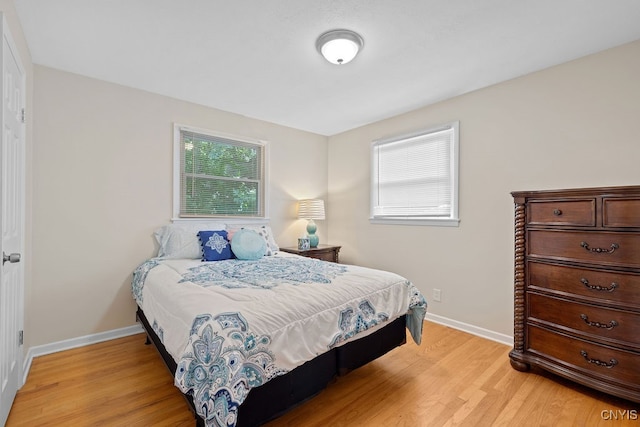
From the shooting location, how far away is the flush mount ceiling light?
6.50 ft

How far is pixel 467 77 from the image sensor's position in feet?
8.51

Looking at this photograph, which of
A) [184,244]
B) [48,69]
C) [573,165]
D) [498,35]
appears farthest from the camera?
[184,244]

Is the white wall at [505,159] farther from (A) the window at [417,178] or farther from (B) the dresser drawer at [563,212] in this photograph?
(B) the dresser drawer at [563,212]

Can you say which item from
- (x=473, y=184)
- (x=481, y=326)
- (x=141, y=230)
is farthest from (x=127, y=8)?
(x=481, y=326)

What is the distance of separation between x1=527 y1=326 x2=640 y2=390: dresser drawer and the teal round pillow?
7.58ft

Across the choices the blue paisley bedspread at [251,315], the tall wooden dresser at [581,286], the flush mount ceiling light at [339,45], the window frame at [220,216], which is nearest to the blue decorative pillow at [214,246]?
the blue paisley bedspread at [251,315]

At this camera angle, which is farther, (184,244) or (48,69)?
(184,244)

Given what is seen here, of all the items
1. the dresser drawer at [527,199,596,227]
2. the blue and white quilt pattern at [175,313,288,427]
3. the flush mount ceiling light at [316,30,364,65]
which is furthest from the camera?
the flush mount ceiling light at [316,30,364,65]

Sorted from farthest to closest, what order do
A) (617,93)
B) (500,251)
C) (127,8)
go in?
(500,251) → (617,93) → (127,8)

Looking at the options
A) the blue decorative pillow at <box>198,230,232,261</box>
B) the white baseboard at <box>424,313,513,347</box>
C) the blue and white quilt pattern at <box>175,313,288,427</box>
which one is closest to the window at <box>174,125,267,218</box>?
the blue decorative pillow at <box>198,230,232,261</box>

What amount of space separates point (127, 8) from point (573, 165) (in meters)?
3.28

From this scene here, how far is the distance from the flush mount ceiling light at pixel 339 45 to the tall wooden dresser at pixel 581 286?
5.28 feet

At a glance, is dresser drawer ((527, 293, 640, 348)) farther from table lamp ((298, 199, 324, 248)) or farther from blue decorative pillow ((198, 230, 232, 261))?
blue decorative pillow ((198, 230, 232, 261))

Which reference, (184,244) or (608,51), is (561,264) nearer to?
(608,51)
